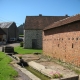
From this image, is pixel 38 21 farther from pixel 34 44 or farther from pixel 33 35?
pixel 34 44

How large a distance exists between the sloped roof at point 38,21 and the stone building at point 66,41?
1599 centimetres

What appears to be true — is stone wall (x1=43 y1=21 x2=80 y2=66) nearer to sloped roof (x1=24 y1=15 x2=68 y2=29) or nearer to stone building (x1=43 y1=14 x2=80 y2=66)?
stone building (x1=43 y1=14 x2=80 y2=66)

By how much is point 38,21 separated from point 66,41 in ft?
79.1

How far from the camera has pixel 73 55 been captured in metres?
15.5

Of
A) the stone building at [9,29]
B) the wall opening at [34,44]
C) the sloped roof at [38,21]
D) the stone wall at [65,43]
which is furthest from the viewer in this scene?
the stone building at [9,29]

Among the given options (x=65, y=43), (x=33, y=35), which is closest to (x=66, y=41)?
(x=65, y=43)

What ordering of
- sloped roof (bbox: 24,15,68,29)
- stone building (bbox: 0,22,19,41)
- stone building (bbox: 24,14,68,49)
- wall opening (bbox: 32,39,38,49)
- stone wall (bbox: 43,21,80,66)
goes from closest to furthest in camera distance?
1. stone wall (bbox: 43,21,80,66)
2. stone building (bbox: 24,14,68,49)
3. wall opening (bbox: 32,39,38,49)
4. sloped roof (bbox: 24,15,68,29)
5. stone building (bbox: 0,22,19,41)

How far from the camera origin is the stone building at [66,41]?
15.0m

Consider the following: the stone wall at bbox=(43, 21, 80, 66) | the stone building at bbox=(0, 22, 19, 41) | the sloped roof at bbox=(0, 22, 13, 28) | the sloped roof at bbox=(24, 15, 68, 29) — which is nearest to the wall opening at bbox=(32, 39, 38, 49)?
the sloped roof at bbox=(24, 15, 68, 29)

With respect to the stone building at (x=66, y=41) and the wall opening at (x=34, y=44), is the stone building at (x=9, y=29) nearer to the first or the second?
the wall opening at (x=34, y=44)

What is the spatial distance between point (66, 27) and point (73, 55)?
319 cm

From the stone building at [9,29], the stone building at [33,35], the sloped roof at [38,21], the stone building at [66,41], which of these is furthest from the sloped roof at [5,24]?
the stone building at [66,41]

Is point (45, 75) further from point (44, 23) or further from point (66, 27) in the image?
point (44, 23)

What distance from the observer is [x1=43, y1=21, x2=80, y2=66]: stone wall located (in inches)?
591
